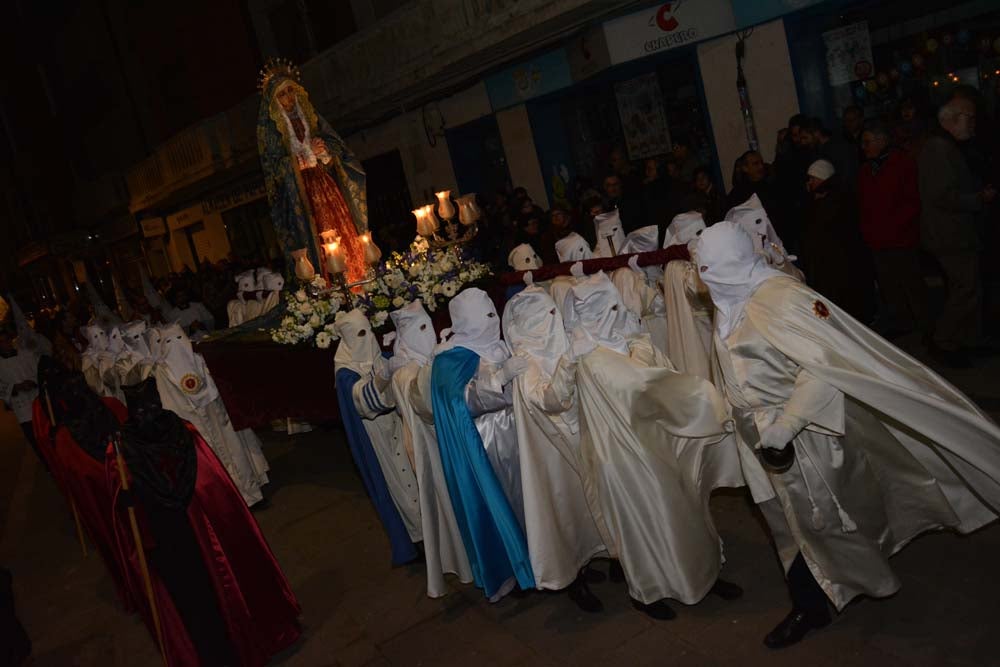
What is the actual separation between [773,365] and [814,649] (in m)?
1.29

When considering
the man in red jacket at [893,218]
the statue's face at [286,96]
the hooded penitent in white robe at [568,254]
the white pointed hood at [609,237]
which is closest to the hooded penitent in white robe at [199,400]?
the statue's face at [286,96]

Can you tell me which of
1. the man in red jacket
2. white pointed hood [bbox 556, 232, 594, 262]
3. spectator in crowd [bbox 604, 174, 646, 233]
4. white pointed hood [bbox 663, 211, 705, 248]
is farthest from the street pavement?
spectator in crowd [bbox 604, 174, 646, 233]

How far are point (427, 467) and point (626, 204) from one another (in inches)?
202

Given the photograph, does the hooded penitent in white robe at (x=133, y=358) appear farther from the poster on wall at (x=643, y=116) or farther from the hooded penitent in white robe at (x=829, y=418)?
the poster on wall at (x=643, y=116)

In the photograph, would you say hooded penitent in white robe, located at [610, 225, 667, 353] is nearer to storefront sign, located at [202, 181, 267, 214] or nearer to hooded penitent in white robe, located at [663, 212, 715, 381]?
hooded penitent in white robe, located at [663, 212, 715, 381]

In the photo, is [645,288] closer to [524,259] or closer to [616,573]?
[524,259]

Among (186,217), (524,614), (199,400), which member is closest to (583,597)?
(524,614)

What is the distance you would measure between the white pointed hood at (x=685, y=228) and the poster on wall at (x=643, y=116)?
615 cm

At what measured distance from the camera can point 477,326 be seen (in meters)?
4.33

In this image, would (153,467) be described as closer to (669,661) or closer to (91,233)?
(669,661)

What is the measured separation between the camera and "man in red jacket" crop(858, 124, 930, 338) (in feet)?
20.7

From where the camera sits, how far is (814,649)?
11.6ft

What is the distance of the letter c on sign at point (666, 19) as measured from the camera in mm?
10016

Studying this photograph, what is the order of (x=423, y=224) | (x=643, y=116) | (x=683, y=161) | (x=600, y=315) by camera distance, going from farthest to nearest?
(x=643, y=116) → (x=683, y=161) → (x=423, y=224) → (x=600, y=315)
